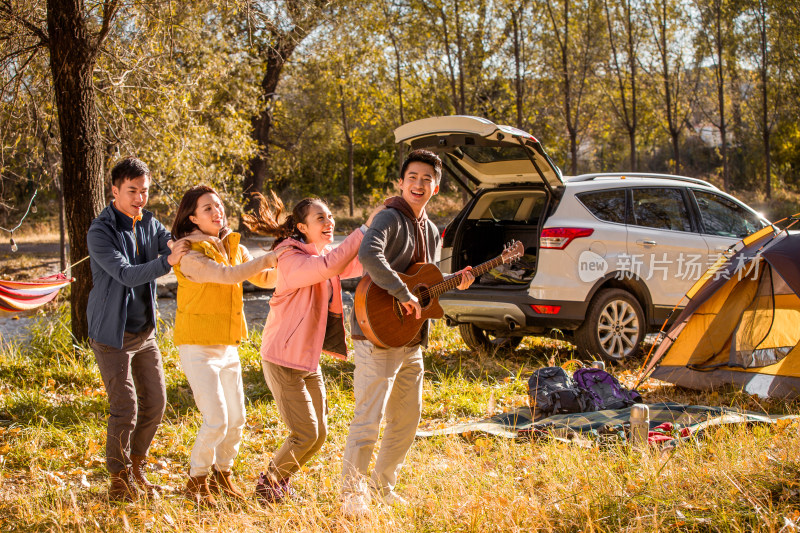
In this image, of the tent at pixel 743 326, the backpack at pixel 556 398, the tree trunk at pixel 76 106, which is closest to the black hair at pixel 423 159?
the backpack at pixel 556 398

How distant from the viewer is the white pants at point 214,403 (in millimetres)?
3713

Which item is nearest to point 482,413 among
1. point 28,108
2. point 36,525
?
point 36,525

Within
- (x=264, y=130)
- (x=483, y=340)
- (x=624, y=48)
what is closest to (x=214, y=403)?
(x=483, y=340)

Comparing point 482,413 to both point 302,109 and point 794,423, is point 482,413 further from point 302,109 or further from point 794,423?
point 302,109

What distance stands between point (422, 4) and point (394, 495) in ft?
42.8

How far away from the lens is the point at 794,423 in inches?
182

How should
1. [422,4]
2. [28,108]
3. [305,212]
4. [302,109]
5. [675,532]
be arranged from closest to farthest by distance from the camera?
1. [675,532]
2. [305,212]
3. [28,108]
4. [422,4]
5. [302,109]

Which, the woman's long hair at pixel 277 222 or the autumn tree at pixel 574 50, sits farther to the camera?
the autumn tree at pixel 574 50

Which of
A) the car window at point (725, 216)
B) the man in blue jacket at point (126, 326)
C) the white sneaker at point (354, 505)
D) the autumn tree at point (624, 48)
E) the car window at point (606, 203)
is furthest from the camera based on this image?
the autumn tree at point (624, 48)

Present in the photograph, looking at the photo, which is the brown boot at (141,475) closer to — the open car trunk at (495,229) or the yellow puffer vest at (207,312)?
the yellow puffer vest at (207,312)

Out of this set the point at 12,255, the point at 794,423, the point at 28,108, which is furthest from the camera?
the point at 12,255

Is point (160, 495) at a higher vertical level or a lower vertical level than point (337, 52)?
lower

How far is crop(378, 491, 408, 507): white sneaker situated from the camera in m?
3.56

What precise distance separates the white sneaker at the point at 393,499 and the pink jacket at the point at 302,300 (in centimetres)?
72
